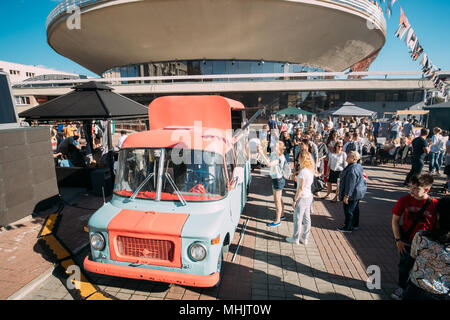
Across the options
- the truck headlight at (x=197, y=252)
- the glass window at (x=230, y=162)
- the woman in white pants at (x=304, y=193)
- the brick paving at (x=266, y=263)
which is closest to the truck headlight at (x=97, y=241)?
the brick paving at (x=266, y=263)

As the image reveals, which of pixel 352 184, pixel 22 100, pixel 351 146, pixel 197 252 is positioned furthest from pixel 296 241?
pixel 22 100

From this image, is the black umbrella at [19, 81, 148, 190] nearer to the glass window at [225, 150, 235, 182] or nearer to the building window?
the glass window at [225, 150, 235, 182]

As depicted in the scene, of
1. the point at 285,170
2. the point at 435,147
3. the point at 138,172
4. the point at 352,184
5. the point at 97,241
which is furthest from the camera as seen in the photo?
the point at 435,147

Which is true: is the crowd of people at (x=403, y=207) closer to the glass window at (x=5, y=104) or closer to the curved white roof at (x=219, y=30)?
the glass window at (x=5, y=104)

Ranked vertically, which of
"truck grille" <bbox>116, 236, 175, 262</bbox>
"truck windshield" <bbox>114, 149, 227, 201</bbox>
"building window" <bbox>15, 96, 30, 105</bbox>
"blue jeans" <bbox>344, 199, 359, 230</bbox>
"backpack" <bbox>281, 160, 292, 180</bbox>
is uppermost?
"building window" <bbox>15, 96, 30, 105</bbox>

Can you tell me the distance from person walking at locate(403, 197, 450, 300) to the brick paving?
1474mm

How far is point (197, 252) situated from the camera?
10.3ft

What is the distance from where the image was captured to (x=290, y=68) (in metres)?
Result: 30.2

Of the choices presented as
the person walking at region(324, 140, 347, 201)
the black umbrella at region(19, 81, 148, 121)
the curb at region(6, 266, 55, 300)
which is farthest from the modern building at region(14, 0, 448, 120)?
the curb at region(6, 266, 55, 300)

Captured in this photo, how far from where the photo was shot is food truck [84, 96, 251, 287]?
10.4 ft

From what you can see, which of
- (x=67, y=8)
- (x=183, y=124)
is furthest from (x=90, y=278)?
(x=67, y=8)

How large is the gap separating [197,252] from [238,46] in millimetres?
28254

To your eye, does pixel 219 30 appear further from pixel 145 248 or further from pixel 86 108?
pixel 145 248
